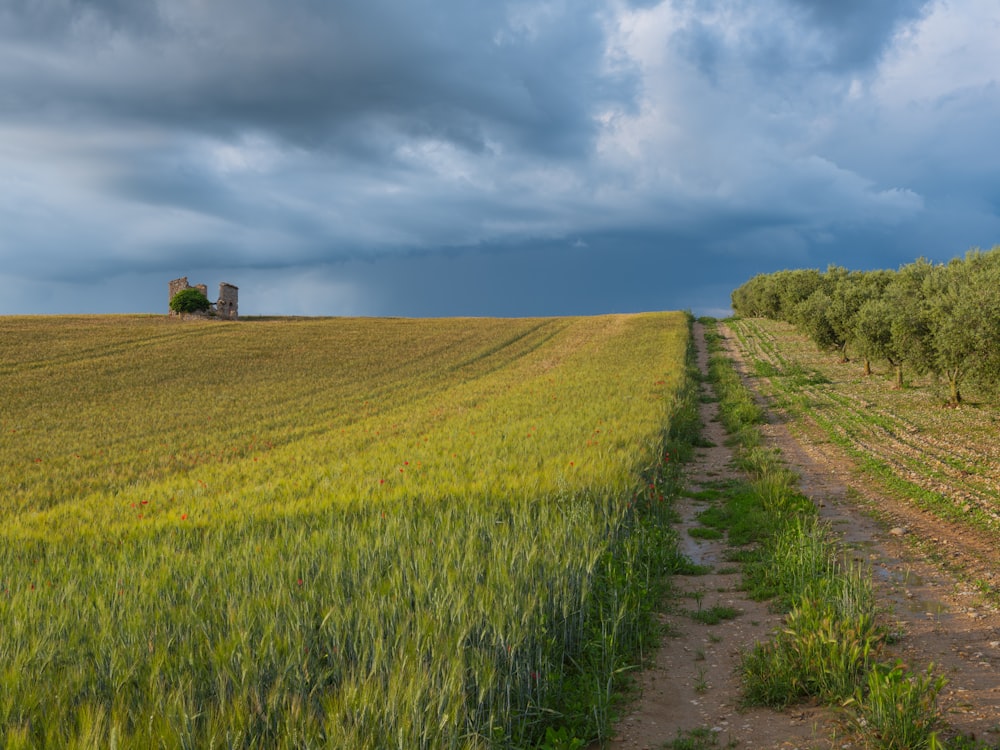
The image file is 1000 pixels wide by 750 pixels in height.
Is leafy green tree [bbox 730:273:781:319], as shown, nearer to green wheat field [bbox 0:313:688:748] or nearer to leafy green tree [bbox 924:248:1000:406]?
leafy green tree [bbox 924:248:1000:406]

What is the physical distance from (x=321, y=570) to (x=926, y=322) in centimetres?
3081

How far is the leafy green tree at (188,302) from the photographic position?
83.2m

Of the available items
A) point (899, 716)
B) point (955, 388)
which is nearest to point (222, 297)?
point (955, 388)

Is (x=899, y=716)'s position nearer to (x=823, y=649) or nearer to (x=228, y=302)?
(x=823, y=649)

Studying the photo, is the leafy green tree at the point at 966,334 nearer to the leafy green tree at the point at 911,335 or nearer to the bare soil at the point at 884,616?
the leafy green tree at the point at 911,335

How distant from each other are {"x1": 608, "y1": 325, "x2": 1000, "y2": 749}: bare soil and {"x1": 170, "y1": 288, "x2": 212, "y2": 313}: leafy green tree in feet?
270

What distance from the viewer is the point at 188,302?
83.2 meters

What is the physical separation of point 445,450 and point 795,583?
30.4 feet

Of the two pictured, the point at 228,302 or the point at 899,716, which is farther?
the point at 228,302

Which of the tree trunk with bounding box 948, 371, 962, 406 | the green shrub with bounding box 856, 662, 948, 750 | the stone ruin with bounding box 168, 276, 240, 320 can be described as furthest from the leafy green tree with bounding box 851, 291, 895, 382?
the stone ruin with bounding box 168, 276, 240, 320

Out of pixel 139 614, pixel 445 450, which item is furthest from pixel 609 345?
pixel 139 614

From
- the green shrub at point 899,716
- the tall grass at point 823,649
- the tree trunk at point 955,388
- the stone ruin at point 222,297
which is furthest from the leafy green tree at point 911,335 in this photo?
the stone ruin at point 222,297

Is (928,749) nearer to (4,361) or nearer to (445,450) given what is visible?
(445,450)

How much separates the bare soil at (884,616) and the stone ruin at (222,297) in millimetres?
83208
